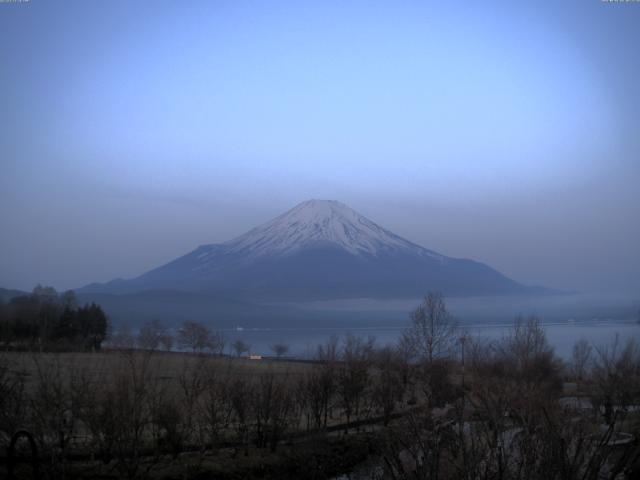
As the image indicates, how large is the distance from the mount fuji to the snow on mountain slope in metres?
0.25

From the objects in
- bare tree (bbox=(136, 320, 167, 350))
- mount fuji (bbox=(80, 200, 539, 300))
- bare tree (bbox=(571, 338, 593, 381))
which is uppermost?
mount fuji (bbox=(80, 200, 539, 300))

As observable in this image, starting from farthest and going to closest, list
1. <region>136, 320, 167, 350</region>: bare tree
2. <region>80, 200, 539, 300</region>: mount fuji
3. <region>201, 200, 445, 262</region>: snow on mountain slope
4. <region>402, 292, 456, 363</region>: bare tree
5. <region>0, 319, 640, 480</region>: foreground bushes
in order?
<region>201, 200, 445, 262</region>: snow on mountain slope → <region>80, 200, 539, 300</region>: mount fuji → <region>402, 292, 456, 363</region>: bare tree → <region>136, 320, 167, 350</region>: bare tree → <region>0, 319, 640, 480</region>: foreground bushes

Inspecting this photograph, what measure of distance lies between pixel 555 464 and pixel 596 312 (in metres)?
148

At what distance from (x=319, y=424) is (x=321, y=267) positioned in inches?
5702

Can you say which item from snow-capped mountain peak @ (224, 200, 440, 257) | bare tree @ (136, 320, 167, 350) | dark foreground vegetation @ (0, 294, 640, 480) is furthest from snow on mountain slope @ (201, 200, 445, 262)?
dark foreground vegetation @ (0, 294, 640, 480)

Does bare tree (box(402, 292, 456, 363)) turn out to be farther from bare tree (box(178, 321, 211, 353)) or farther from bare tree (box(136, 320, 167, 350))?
bare tree (box(178, 321, 211, 353))

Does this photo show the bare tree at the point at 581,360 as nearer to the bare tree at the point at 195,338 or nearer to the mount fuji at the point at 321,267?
the bare tree at the point at 195,338

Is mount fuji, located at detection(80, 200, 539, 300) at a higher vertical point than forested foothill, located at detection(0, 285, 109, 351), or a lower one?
higher

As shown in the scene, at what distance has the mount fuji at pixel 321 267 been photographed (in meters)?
155

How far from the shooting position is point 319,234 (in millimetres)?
180125

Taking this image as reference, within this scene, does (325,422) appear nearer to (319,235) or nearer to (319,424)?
(319,424)

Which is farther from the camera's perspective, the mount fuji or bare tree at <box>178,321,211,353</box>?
the mount fuji

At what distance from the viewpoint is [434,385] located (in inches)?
984

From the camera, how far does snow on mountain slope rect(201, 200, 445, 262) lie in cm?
17662
